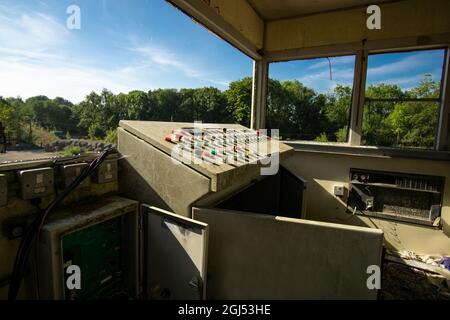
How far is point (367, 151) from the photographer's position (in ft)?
9.86

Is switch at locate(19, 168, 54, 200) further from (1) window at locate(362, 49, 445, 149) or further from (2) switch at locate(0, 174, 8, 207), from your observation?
(1) window at locate(362, 49, 445, 149)

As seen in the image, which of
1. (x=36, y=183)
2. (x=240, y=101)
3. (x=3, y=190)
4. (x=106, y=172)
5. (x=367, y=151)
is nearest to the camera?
(x=3, y=190)

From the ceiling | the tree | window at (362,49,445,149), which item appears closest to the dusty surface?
the tree

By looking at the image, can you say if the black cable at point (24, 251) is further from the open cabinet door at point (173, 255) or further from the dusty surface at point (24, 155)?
the open cabinet door at point (173, 255)

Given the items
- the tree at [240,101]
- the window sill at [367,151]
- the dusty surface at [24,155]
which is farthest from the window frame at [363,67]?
the dusty surface at [24,155]

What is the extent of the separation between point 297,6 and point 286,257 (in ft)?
10.3

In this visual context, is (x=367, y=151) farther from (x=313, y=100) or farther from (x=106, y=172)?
(x=106, y=172)

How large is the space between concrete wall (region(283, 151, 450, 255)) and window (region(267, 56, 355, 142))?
400 millimetres

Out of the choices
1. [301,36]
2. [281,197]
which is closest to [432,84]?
[301,36]

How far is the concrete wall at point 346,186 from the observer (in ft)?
9.07

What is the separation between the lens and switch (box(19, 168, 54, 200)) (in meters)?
1.15

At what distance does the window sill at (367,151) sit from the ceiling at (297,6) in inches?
69.0

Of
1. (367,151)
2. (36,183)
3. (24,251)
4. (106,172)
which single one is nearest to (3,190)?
(36,183)
